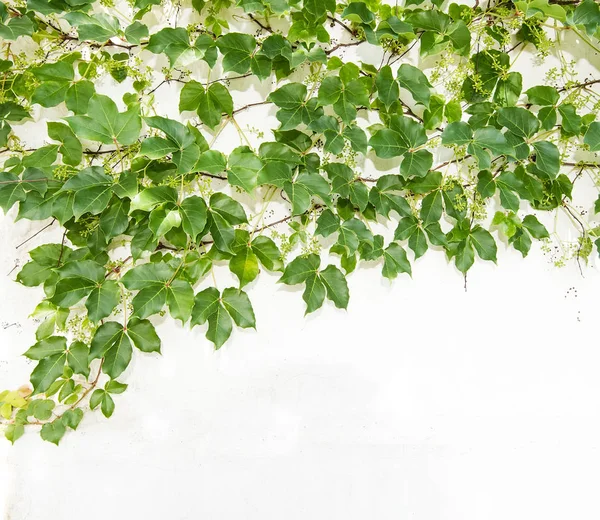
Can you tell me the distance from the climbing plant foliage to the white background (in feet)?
0.28

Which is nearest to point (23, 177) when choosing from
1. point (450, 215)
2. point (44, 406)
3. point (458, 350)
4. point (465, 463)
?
point (44, 406)

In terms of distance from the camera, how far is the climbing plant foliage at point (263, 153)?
1.03 m

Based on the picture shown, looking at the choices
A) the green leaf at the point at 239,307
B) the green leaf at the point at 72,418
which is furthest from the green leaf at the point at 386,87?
the green leaf at the point at 72,418

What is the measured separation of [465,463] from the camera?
3.86ft

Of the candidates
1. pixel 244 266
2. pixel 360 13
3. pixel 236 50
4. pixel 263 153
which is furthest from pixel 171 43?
pixel 244 266

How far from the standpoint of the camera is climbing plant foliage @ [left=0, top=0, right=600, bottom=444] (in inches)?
40.7

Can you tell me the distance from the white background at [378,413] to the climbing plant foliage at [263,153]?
84 mm

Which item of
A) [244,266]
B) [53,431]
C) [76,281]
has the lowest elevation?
[53,431]

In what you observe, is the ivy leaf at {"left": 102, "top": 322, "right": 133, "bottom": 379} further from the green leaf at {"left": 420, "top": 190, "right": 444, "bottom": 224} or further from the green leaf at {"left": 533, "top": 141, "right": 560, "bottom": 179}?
the green leaf at {"left": 533, "top": 141, "right": 560, "bottom": 179}

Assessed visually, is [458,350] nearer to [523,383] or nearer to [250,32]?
[523,383]

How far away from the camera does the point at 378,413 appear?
3.88 ft

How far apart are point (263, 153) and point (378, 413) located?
2.28ft

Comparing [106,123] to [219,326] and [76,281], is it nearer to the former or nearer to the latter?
[76,281]

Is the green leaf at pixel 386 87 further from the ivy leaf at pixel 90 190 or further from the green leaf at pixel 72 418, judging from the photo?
the green leaf at pixel 72 418
